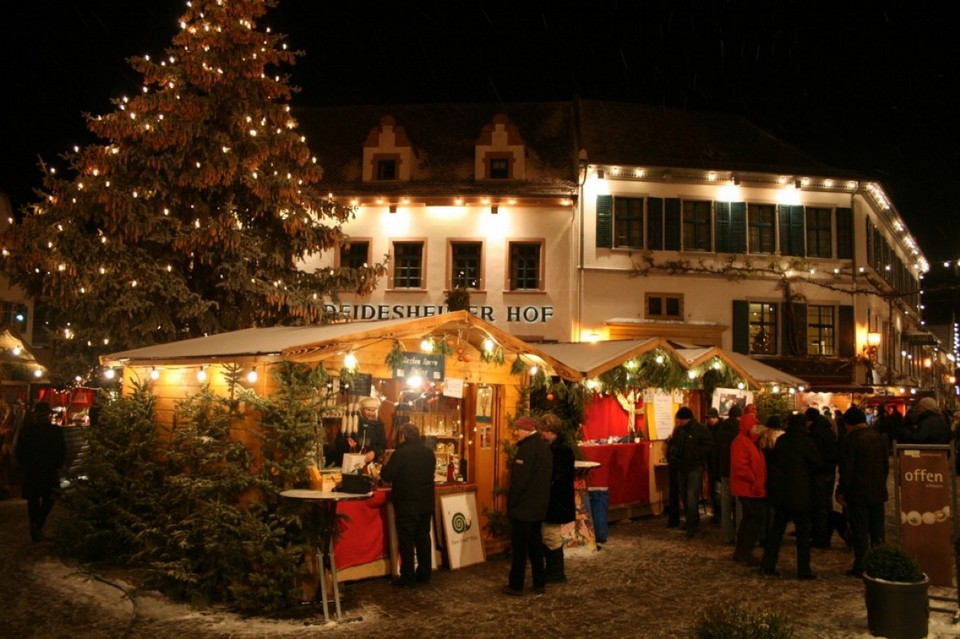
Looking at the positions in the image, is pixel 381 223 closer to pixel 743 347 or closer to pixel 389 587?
pixel 743 347

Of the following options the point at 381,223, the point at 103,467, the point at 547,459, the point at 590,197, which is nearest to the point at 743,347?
the point at 590,197

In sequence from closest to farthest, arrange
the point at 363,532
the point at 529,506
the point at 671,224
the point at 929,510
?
1. the point at 929,510
2. the point at 529,506
3. the point at 363,532
4. the point at 671,224

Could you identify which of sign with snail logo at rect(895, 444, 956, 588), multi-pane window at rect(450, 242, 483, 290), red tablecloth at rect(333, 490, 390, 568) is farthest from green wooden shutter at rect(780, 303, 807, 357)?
red tablecloth at rect(333, 490, 390, 568)

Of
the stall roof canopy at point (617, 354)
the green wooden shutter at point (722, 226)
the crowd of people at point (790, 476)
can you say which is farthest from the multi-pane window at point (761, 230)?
the crowd of people at point (790, 476)

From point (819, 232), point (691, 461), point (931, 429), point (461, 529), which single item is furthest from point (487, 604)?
point (819, 232)

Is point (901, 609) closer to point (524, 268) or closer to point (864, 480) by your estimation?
point (864, 480)

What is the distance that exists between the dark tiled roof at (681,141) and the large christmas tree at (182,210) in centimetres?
1289

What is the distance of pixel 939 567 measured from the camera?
8336 mm

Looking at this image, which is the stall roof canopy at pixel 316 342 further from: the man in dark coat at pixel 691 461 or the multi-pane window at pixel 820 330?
the multi-pane window at pixel 820 330

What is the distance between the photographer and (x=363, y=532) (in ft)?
29.8

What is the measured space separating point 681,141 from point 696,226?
3.55m

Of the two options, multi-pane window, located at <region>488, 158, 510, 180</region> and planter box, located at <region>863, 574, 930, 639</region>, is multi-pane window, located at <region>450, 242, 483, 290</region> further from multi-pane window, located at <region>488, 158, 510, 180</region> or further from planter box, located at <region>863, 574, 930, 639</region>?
planter box, located at <region>863, 574, 930, 639</region>

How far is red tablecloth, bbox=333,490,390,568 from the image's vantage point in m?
8.81

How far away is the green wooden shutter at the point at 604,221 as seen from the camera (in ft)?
83.4
